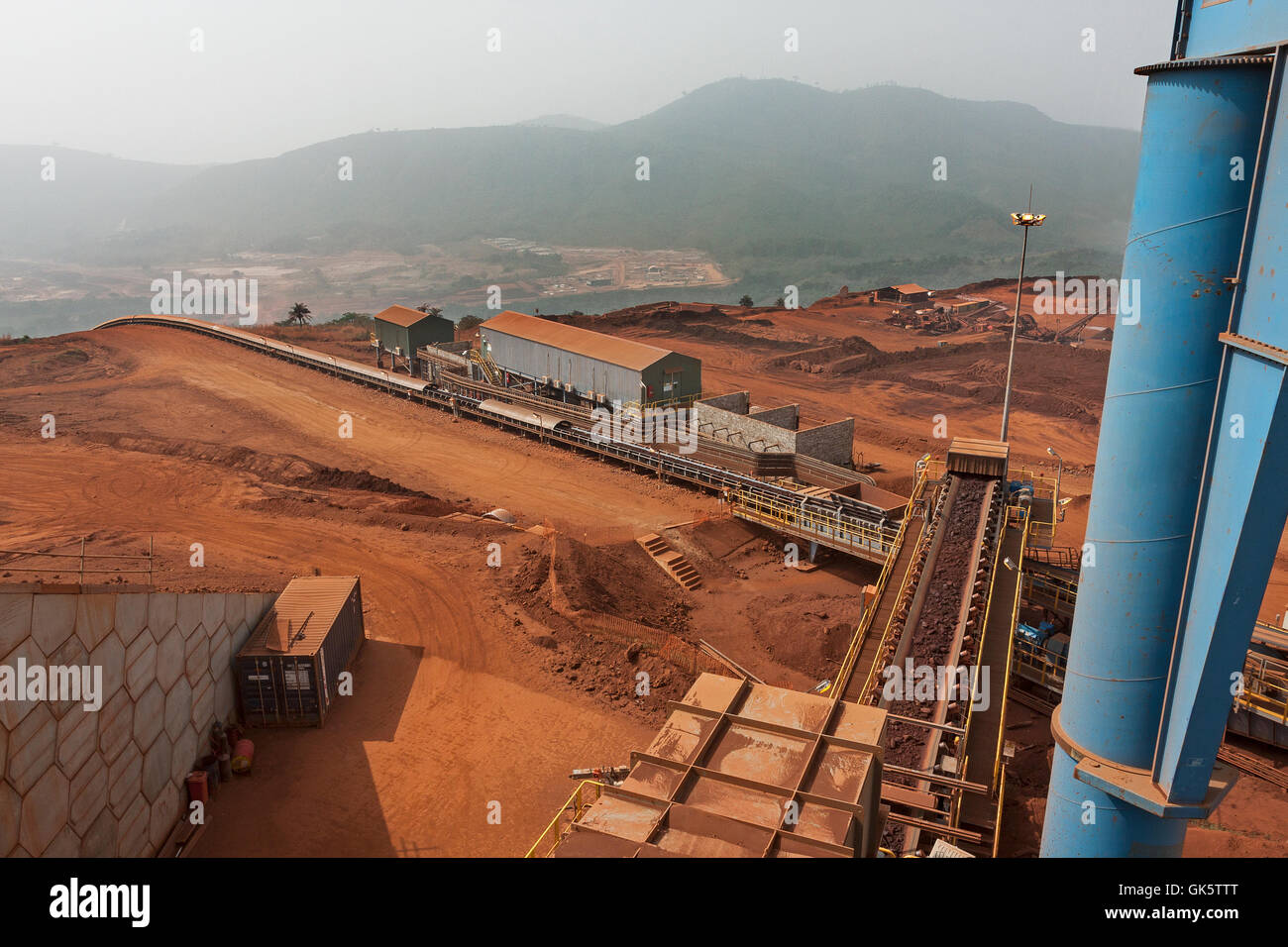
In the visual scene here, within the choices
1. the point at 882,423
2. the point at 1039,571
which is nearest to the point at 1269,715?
the point at 1039,571

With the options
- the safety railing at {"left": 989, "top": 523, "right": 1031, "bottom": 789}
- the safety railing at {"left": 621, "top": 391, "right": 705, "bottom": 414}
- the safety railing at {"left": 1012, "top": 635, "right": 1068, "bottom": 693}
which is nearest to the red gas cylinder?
the safety railing at {"left": 989, "top": 523, "right": 1031, "bottom": 789}

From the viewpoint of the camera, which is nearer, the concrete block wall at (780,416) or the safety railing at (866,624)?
the safety railing at (866,624)

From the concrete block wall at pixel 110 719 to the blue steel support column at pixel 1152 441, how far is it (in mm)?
12494

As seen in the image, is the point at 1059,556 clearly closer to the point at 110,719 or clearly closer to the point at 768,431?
the point at 768,431

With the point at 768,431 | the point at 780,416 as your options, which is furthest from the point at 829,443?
the point at 780,416

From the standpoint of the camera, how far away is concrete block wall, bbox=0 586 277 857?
10.7m

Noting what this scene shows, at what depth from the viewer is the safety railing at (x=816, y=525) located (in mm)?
26031

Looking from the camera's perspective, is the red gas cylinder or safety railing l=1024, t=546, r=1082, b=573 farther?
safety railing l=1024, t=546, r=1082, b=573

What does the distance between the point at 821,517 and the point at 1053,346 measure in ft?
136

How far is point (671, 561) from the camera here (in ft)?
91.6

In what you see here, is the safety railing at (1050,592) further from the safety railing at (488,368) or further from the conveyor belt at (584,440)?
the safety railing at (488,368)

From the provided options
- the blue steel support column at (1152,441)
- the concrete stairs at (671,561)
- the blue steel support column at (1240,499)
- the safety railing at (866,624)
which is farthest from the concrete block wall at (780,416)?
the blue steel support column at (1240,499)

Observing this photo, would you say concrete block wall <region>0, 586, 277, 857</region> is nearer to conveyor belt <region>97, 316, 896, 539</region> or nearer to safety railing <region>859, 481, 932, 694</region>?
safety railing <region>859, 481, 932, 694</region>

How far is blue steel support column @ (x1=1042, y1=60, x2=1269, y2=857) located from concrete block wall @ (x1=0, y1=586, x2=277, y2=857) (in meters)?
12.5
